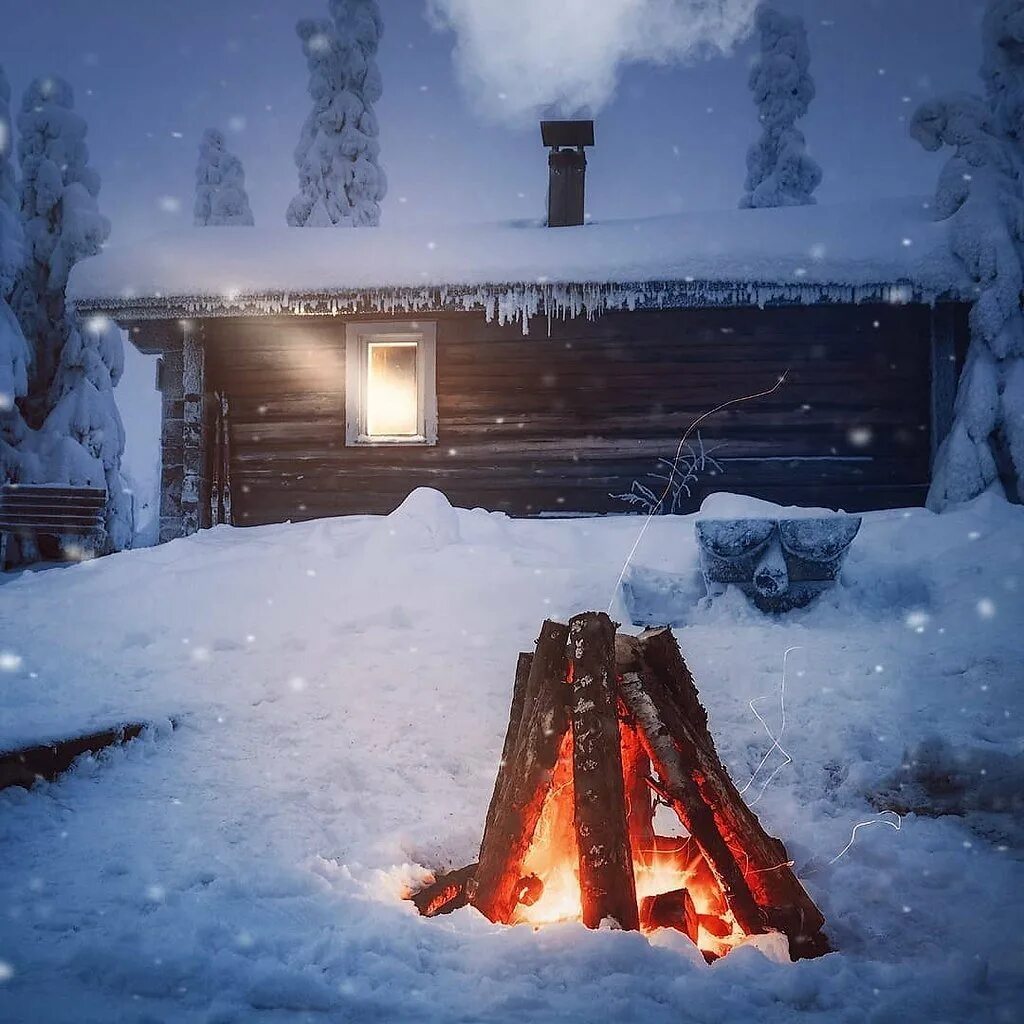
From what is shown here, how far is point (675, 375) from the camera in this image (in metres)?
8.35

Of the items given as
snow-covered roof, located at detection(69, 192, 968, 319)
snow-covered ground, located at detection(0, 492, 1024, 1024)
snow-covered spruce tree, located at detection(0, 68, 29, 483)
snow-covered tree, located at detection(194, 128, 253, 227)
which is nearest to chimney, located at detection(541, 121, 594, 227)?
snow-covered roof, located at detection(69, 192, 968, 319)

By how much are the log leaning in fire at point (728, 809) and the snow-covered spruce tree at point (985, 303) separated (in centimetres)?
632

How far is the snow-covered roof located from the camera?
759cm

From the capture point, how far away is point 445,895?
7.50 feet

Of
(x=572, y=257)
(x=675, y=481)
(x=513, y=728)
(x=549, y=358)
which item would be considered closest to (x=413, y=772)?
(x=513, y=728)

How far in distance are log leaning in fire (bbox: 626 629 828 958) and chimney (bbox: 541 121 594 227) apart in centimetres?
862

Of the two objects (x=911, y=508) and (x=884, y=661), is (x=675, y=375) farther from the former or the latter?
(x=884, y=661)

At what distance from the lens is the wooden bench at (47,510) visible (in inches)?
463

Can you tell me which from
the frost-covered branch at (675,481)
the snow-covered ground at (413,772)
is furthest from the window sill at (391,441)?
the frost-covered branch at (675,481)

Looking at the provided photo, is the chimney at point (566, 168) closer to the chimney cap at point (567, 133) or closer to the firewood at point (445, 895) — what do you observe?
the chimney cap at point (567, 133)

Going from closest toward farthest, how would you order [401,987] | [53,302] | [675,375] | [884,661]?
1. [401,987]
2. [884,661]
3. [675,375]
4. [53,302]

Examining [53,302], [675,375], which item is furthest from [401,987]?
[53,302]

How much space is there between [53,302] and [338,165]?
7827mm

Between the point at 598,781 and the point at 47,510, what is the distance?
41.4ft
